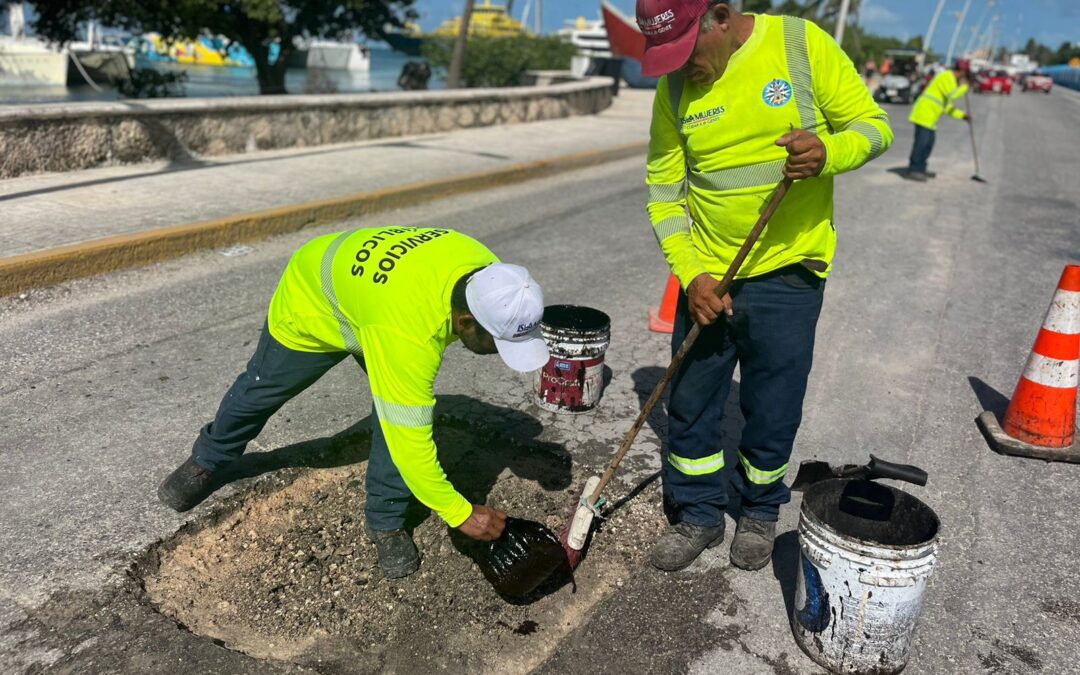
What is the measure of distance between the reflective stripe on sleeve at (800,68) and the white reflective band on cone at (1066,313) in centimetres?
229

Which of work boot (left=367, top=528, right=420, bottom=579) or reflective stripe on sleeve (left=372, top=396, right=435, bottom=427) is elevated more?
reflective stripe on sleeve (left=372, top=396, right=435, bottom=427)

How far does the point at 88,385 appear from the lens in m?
4.24

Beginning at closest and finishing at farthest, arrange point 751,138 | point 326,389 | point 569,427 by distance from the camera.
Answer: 1. point 751,138
2. point 569,427
3. point 326,389

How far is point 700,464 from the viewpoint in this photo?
10.4ft

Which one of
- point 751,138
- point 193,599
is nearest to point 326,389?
point 193,599

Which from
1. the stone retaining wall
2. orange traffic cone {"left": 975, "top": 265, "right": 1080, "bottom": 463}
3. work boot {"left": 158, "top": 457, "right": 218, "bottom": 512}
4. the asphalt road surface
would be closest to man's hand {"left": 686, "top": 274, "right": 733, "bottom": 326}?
the asphalt road surface

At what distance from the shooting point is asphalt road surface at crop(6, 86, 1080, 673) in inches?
107

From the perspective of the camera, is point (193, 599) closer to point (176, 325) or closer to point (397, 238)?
point (397, 238)

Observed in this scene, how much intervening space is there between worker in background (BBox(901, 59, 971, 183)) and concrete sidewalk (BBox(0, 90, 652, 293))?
14.8 feet

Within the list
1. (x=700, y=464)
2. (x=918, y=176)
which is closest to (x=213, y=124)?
(x=700, y=464)

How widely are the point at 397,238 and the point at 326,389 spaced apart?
1888 millimetres

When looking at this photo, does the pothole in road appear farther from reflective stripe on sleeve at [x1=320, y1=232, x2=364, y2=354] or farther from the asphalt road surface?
reflective stripe on sleeve at [x1=320, y1=232, x2=364, y2=354]

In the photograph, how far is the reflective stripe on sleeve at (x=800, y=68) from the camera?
2592 mm

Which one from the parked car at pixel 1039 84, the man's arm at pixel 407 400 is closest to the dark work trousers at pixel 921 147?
the man's arm at pixel 407 400
